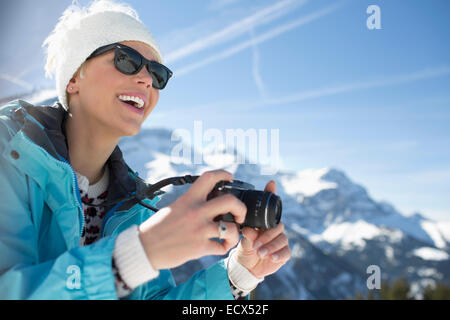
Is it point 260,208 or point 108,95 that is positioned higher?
point 108,95

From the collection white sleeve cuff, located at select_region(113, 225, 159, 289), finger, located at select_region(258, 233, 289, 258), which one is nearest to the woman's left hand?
finger, located at select_region(258, 233, 289, 258)

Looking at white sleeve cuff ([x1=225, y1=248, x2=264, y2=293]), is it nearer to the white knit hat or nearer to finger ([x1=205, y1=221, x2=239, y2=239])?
finger ([x1=205, y1=221, x2=239, y2=239])

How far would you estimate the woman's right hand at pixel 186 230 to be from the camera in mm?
1604

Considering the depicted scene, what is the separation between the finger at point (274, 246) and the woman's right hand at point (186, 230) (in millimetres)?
548

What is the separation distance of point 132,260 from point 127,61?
61.8 inches

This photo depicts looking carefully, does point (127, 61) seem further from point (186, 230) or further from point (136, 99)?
point (186, 230)

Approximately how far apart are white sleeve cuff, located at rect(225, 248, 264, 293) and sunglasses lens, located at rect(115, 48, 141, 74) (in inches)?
56.7

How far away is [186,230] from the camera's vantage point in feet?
5.29

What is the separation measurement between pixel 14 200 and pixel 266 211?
50.3 inches

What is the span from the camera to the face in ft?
8.45

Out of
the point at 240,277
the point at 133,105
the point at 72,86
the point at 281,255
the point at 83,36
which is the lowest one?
the point at 240,277

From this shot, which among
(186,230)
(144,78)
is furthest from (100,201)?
(186,230)

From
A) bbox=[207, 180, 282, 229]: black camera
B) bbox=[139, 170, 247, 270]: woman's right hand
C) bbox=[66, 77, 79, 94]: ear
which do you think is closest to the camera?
bbox=[139, 170, 247, 270]: woman's right hand

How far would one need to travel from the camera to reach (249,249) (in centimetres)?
241
